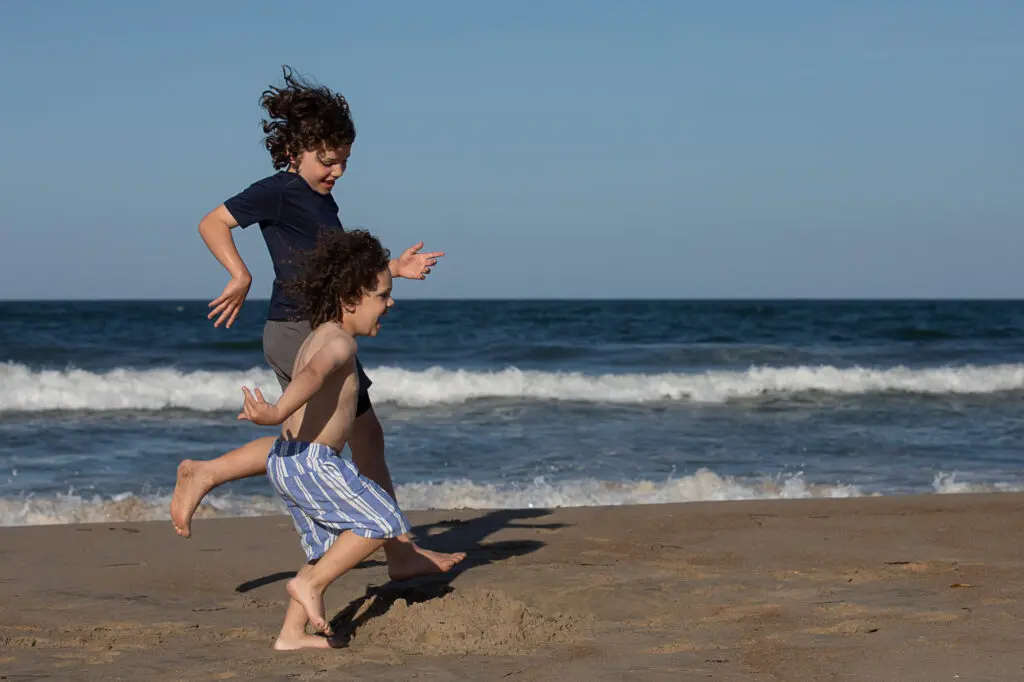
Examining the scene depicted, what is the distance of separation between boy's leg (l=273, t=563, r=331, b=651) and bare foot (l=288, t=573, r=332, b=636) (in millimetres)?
83

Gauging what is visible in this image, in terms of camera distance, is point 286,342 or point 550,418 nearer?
point 286,342

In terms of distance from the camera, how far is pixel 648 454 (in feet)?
29.4

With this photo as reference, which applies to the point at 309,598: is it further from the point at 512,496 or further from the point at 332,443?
the point at 512,496

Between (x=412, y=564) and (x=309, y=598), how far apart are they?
94cm

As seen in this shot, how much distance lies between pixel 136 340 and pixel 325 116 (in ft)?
70.0

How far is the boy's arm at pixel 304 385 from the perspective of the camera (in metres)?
2.87

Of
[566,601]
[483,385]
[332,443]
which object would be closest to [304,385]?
[332,443]

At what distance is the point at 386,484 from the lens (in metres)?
4.08

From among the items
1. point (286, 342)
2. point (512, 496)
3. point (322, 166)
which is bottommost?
point (512, 496)

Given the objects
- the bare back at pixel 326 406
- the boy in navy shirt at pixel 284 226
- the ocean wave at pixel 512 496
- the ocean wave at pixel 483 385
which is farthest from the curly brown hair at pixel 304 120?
the ocean wave at pixel 483 385

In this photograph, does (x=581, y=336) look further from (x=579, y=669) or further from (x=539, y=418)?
(x=579, y=669)

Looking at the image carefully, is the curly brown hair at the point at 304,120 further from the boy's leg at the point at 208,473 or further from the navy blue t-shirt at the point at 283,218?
the boy's leg at the point at 208,473

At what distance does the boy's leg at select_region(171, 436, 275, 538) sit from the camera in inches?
139

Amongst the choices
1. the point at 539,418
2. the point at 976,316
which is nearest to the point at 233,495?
the point at 539,418
